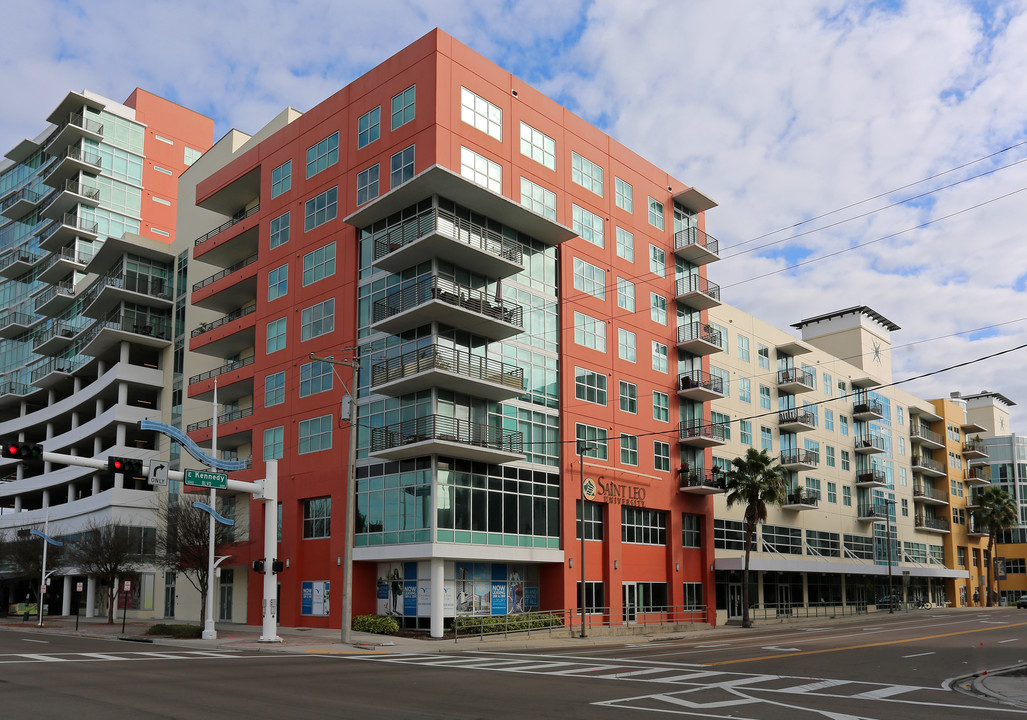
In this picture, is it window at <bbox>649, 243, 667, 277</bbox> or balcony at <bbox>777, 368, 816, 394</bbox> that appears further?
balcony at <bbox>777, 368, 816, 394</bbox>

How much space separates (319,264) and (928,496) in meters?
73.1

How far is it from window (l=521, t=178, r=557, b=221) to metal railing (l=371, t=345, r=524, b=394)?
8.47 metres

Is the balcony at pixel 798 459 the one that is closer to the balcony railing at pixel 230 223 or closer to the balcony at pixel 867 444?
the balcony at pixel 867 444

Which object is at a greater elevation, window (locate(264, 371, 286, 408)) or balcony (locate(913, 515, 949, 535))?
window (locate(264, 371, 286, 408))

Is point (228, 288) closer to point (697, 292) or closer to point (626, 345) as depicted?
point (626, 345)

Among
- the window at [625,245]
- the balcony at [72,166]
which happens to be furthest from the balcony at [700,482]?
the balcony at [72,166]

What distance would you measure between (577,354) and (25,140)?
70.6 metres

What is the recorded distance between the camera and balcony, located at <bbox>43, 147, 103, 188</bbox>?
79.4 metres

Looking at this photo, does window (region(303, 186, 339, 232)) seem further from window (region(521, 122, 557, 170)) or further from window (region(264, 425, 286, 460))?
window (region(264, 425, 286, 460))

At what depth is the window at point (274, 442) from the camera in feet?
158

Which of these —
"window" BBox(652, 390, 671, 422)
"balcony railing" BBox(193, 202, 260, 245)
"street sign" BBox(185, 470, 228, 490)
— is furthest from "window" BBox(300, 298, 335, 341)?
"window" BBox(652, 390, 671, 422)

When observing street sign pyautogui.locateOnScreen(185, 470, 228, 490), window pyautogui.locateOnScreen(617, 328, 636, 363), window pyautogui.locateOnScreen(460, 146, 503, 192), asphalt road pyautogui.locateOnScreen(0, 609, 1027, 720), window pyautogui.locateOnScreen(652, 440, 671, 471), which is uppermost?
window pyautogui.locateOnScreen(460, 146, 503, 192)

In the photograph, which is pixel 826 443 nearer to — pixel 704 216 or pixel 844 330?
pixel 844 330

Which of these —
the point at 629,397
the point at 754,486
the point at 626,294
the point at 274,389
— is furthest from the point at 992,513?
the point at 274,389
